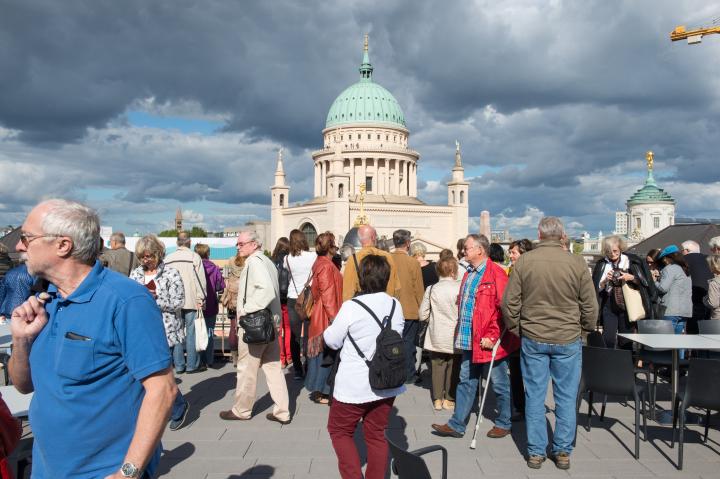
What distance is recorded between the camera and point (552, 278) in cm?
551

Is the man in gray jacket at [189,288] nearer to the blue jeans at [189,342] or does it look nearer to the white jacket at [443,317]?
the blue jeans at [189,342]

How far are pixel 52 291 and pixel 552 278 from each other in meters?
4.16

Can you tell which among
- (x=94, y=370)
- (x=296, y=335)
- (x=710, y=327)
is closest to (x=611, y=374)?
(x=710, y=327)

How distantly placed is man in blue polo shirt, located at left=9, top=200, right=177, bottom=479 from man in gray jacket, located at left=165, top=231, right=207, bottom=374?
21.5 feet

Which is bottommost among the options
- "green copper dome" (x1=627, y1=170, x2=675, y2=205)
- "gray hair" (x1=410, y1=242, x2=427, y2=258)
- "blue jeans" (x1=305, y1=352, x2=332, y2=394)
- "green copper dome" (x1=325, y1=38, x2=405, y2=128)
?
"blue jeans" (x1=305, y1=352, x2=332, y2=394)

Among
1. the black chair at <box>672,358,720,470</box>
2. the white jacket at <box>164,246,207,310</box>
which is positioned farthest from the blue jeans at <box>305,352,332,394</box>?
the black chair at <box>672,358,720,470</box>

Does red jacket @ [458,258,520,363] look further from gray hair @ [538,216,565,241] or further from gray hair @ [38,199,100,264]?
gray hair @ [38,199,100,264]

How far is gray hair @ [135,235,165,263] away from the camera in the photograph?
7.46m

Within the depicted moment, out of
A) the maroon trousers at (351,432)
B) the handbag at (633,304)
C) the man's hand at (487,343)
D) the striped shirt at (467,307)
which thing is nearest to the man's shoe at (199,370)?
the striped shirt at (467,307)

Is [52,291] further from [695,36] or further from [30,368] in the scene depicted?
[695,36]

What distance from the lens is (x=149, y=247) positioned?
746 cm

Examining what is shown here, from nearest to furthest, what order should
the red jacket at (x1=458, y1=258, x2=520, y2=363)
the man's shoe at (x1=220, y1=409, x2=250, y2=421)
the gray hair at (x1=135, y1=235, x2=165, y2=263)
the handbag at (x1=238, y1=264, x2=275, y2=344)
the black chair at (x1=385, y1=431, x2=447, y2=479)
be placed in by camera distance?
the black chair at (x1=385, y1=431, x2=447, y2=479) < the red jacket at (x1=458, y1=258, x2=520, y2=363) < the handbag at (x1=238, y1=264, x2=275, y2=344) < the man's shoe at (x1=220, y1=409, x2=250, y2=421) < the gray hair at (x1=135, y1=235, x2=165, y2=263)

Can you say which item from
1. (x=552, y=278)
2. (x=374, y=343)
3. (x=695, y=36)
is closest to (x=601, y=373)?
(x=552, y=278)

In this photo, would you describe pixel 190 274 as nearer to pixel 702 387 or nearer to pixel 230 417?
pixel 230 417
